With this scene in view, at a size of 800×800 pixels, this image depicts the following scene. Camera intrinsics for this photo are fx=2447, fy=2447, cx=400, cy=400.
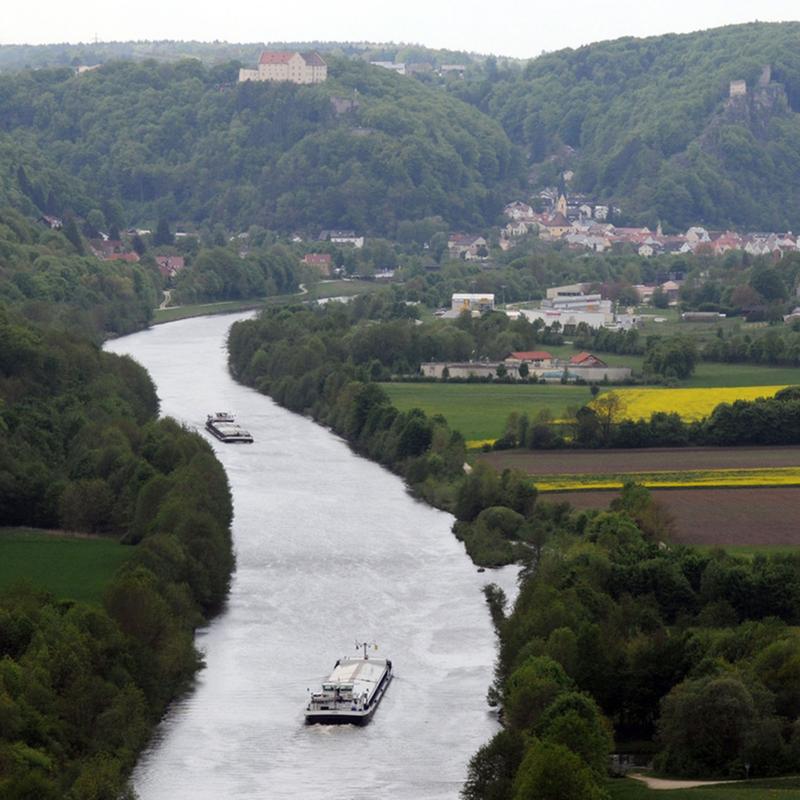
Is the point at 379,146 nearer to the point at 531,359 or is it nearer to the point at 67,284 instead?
the point at 67,284

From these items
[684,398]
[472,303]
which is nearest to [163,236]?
[472,303]

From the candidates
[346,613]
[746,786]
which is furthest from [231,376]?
[746,786]

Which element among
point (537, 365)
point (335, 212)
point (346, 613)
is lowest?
point (335, 212)

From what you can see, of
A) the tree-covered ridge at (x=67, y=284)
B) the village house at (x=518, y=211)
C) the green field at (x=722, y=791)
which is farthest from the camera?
the village house at (x=518, y=211)

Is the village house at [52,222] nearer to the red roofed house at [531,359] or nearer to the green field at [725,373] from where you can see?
the red roofed house at [531,359]

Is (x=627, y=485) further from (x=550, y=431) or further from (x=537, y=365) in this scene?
(x=537, y=365)

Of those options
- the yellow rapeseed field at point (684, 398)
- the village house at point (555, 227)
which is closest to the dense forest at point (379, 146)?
the village house at point (555, 227)

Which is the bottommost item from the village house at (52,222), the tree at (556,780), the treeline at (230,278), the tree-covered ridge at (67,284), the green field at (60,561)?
the treeline at (230,278)
